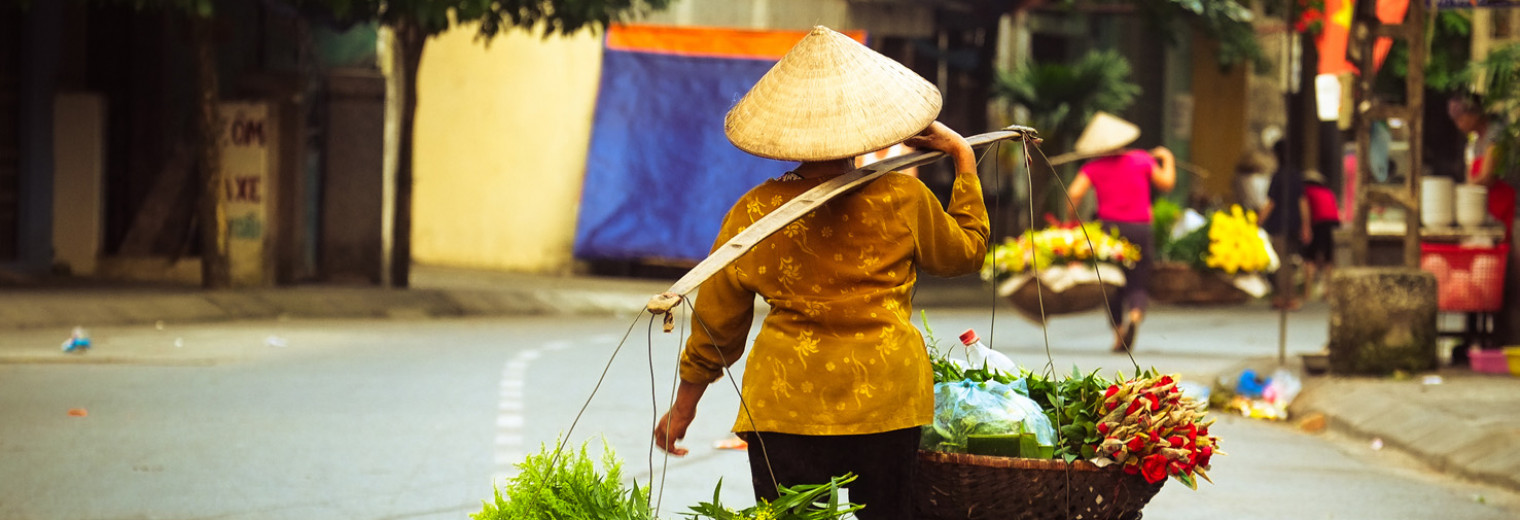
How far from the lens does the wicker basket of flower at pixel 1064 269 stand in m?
13.2

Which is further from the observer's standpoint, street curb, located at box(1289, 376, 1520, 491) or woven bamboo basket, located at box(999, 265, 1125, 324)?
woven bamboo basket, located at box(999, 265, 1125, 324)

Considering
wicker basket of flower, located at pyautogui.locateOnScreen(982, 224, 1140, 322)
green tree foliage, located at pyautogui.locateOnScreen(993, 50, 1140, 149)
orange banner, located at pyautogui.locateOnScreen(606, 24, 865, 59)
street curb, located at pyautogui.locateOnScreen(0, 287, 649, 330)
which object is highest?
orange banner, located at pyautogui.locateOnScreen(606, 24, 865, 59)

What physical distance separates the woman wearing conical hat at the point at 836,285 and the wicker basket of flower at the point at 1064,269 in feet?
29.2

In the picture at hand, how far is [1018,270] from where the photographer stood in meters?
13.5

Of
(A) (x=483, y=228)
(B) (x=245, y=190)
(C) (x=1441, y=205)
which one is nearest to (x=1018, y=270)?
(C) (x=1441, y=205)

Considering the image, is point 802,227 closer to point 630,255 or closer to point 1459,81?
point 1459,81

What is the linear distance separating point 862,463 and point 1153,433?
2.19 feet

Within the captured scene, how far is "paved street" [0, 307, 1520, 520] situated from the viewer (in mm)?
7250

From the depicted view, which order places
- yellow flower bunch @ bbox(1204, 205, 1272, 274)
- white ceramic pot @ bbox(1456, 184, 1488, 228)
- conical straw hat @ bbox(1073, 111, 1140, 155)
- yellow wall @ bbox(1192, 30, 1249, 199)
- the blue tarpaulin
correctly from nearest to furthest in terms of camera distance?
1. white ceramic pot @ bbox(1456, 184, 1488, 228)
2. conical straw hat @ bbox(1073, 111, 1140, 155)
3. yellow flower bunch @ bbox(1204, 205, 1272, 274)
4. the blue tarpaulin
5. yellow wall @ bbox(1192, 30, 1249, 199)

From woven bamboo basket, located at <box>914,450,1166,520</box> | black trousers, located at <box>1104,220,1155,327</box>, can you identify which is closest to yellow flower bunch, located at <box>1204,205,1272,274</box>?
black trousers, located at <box>1104,220,1155,327</box>

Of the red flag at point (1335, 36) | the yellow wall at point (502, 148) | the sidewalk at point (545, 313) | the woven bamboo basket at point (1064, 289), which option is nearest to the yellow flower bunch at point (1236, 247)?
the sidewalk at point (545, 313)

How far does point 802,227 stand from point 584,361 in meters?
8.49

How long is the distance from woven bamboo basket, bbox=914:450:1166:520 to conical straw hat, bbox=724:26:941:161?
0.75 m

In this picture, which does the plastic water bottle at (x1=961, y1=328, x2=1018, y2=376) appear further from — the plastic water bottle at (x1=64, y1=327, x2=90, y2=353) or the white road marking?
the plastic water bottle at (x1=64, y1=327, x2=90, y2=353)
